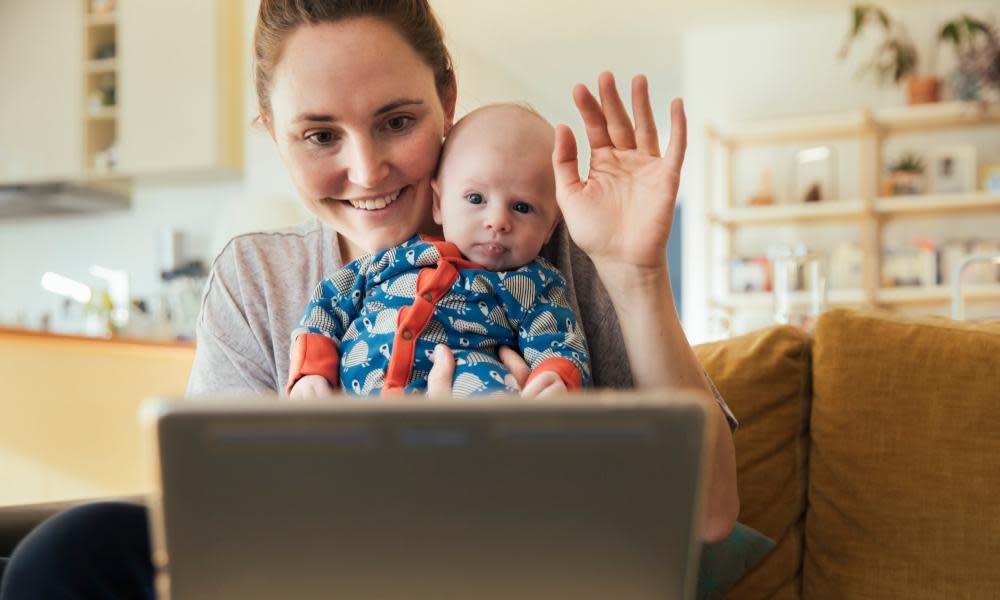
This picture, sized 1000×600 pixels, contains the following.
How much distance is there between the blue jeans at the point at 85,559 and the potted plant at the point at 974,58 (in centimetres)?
555

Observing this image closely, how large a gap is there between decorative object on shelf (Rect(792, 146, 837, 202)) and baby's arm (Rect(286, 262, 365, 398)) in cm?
512

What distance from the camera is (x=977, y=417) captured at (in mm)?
1487

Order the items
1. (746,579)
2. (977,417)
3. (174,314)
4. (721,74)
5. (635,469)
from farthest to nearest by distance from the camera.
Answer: (721,74), (174,314), (746,579), (977,417), (635,469)

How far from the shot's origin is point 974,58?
552cm

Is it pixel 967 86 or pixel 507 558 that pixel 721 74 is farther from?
pixel 507 558

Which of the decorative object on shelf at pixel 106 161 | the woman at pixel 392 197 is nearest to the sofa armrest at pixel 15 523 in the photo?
the woman at pixel 392 197

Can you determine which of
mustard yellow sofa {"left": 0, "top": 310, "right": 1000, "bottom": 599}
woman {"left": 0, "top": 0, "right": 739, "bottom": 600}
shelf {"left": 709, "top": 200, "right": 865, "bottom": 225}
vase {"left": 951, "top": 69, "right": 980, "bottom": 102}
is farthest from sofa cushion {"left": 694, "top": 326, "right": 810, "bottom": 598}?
vase {"left": 951, "top": 69, "right": 980, "bottom": 102}

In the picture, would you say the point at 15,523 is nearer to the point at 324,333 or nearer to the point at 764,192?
the point at 324,333

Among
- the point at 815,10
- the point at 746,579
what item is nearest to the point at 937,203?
the point at 815,10

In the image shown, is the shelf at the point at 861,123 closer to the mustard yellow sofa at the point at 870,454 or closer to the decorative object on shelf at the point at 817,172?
the decorative object on shelf at the point at 817,172

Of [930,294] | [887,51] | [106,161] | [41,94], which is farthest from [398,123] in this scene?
[887,51]

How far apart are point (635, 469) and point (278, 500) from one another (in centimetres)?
18

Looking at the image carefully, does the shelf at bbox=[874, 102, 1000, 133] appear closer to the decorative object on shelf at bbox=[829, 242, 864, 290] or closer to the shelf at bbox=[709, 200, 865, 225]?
the shelf at bbox=[709, 200, 865, 225]

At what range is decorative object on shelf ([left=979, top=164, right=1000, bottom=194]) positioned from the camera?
557 centimetres
